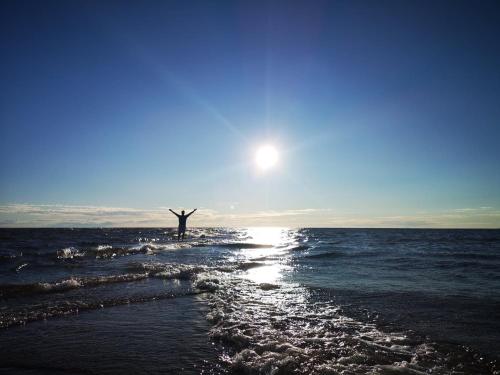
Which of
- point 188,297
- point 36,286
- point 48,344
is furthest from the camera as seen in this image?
point 36,286

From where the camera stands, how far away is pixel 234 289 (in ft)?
36.4

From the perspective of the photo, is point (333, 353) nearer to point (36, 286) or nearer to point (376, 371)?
point (376, 371)

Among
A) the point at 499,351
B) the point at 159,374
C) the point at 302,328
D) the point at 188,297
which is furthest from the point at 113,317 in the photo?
the point at 499,351

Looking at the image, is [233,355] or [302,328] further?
[302,328]

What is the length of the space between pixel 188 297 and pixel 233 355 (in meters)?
4.74

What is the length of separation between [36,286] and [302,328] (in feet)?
28.6

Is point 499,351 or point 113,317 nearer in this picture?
point 499,351

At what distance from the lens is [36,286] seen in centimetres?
1083

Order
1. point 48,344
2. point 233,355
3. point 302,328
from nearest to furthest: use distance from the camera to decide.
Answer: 1. point 233,355
2. point 48,344
3. point 302,328

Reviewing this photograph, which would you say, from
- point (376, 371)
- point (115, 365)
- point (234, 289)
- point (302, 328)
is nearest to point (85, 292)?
point (234, 289)

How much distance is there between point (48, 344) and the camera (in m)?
5.71

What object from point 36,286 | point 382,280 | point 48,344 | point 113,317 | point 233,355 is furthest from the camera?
point 382,280

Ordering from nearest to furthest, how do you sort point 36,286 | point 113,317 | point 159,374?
point 159,374 < point 113,317 < point 36,286

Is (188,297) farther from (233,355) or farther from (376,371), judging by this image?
(376,371)
